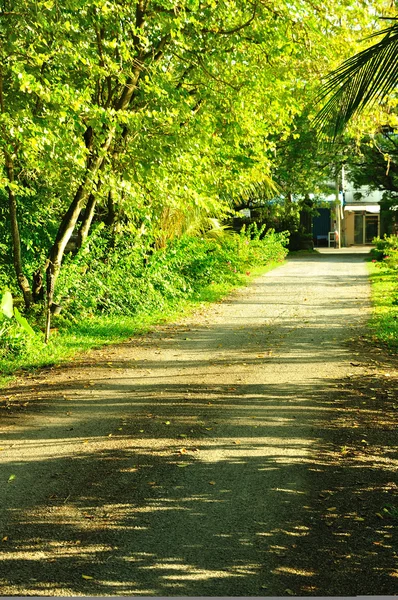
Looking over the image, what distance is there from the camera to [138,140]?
44.1 ft

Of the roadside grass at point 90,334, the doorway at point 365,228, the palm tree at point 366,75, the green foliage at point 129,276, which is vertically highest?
the palm tree at point 366,75

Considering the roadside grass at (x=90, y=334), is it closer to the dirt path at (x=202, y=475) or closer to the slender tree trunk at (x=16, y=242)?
the dirt path at (x=202, y=475)

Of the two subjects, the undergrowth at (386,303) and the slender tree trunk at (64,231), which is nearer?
the undergrowth at (386,303)

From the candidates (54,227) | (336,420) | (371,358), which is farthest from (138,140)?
(336,420)

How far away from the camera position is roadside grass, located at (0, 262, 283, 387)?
1040 centimetres

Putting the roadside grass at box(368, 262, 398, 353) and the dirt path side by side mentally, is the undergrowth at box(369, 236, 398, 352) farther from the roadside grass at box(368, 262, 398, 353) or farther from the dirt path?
the dirt path

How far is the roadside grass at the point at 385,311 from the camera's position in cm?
1237

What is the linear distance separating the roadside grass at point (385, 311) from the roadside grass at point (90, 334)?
377 centimetres

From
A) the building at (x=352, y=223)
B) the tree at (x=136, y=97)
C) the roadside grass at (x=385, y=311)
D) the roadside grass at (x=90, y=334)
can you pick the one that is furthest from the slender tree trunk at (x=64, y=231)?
the building at (x=352, y=223)

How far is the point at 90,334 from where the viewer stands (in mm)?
12727

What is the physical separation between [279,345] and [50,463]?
6189mm

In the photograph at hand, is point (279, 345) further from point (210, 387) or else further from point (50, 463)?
point (50, 463)

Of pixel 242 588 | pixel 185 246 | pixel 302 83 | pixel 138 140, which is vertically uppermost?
pixel 302 83

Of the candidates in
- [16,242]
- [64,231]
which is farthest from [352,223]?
[16,242]
